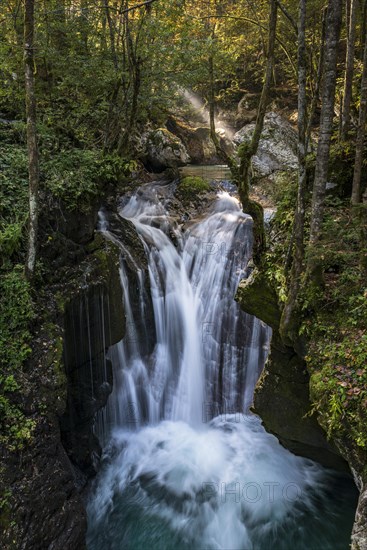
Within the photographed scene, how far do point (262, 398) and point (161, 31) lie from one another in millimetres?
8076

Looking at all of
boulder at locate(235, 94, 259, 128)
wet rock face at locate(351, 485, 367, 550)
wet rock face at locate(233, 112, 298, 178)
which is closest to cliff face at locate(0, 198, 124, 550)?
wet rock face at locate(351, 485, 367, 550)

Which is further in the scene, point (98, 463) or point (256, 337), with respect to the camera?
point (256, 337)

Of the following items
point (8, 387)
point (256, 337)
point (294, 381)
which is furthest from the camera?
point (256, 337)

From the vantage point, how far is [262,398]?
7.06 metres

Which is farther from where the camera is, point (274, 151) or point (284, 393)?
point (274, 151)

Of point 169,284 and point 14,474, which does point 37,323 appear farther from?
point 169,284

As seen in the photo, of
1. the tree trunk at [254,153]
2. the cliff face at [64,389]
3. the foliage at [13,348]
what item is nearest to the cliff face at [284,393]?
the tree trunk at [254,153]

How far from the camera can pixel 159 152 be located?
15273 millimetres

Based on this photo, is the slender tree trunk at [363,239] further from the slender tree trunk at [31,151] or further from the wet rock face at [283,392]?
the slender tree trunk at [31,151]

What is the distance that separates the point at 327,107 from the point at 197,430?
25.1 ft

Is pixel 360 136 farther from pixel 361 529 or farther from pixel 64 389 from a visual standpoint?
pixel 64 389

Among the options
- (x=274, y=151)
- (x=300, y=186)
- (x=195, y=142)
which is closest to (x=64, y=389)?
(x=300, y=186)

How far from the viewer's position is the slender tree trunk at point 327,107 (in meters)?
5.00

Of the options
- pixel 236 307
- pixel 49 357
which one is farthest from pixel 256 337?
pixel 49 357
